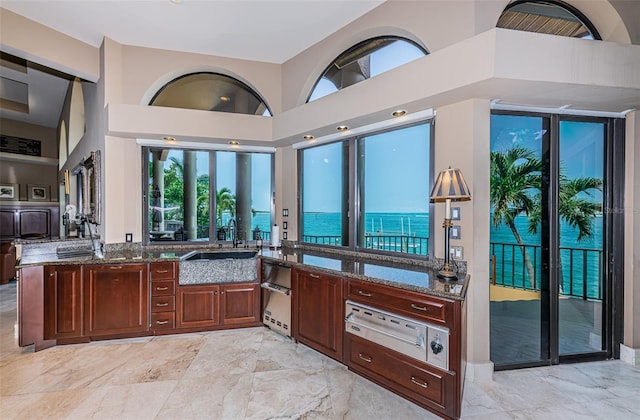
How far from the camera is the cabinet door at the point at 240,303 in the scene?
3.56 m

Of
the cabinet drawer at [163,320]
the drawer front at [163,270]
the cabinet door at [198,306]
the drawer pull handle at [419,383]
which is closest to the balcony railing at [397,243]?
the drawer pull handle at [419,383]

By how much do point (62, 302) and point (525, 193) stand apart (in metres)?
4.72

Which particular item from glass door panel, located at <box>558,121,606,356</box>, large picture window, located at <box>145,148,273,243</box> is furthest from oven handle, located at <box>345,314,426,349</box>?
large picture window, located at <box>145,148,273,243</box>

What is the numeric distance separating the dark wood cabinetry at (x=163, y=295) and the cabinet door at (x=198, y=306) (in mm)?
82

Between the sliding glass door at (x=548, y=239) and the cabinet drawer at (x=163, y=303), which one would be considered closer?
the sliding glass door at (x=548, y=239)

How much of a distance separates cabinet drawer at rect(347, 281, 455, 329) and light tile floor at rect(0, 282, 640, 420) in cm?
69

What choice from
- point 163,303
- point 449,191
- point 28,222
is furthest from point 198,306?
point 28,222

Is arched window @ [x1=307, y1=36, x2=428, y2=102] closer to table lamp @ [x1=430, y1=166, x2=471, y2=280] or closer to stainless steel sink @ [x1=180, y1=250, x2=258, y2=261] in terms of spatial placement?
table lamp @ [x1=430, y1=166, x2=471, y2=280]

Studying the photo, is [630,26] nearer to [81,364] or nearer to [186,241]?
[186,241]

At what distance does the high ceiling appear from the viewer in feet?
9.95

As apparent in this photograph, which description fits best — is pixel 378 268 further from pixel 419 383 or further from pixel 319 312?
pixel 419 383

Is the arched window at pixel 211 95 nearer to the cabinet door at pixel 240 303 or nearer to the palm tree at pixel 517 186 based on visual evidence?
the cabinet door at pixel 240 303

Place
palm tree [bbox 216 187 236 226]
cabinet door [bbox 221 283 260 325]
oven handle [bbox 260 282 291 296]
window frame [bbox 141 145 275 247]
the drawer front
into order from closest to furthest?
oven handle [bbox 260 282 291 296]
the drawer front
cabinet door [bbox 221 283 260 325]
window frame [bbox 141 145 275 247]
palm tree [bbox 216 187 236 226]

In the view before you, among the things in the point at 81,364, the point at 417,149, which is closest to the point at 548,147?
the point at 417,149
